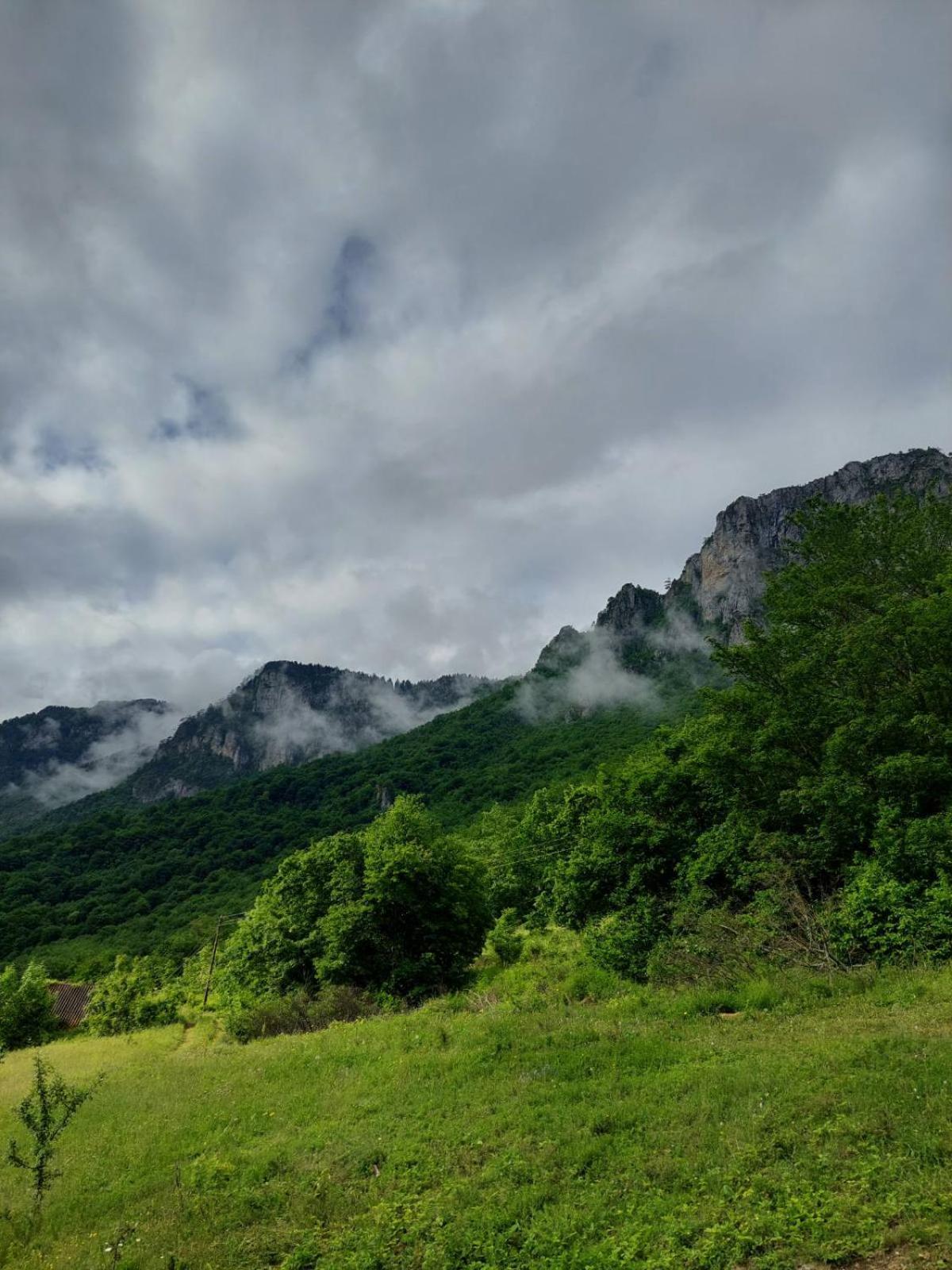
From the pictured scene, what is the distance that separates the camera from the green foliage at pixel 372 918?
2575 cm

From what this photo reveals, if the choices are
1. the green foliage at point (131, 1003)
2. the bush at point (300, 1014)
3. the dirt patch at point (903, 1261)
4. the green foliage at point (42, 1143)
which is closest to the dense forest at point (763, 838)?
the bush at point (300, 1014)

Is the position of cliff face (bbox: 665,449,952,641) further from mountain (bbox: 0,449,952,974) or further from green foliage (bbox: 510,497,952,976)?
green foliage (bbox: 510,497,952,976)

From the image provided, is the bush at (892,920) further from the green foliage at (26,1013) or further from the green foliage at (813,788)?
the green foliage at (26,1013)

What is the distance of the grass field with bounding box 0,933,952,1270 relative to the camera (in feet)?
22.0

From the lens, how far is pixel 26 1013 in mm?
39250

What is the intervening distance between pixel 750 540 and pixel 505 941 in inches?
4813

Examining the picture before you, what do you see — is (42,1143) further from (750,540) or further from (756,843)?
(750,540)

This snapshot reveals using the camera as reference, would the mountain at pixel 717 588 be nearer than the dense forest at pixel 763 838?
No

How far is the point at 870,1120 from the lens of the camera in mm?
7785

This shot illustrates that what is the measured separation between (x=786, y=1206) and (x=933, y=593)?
18473 mm

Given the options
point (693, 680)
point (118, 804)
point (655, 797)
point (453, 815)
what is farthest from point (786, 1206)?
point (118, 804)

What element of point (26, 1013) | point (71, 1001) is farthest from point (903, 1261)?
point (71, 1001)

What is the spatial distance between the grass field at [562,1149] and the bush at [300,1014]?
23.3 ft

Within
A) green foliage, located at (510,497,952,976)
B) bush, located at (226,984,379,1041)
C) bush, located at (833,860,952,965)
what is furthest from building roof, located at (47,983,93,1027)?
bush, located at (833,860,952,965)
